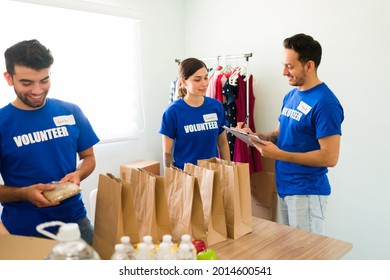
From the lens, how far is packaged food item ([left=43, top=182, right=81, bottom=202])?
125 centimetres

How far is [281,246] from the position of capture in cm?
133

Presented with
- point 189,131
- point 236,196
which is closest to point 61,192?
point 236,196

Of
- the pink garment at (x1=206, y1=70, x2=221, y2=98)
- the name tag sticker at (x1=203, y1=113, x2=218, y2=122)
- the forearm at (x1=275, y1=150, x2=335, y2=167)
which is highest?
the pink garment at (x1=206, y1=70, x2=221, y2=98)

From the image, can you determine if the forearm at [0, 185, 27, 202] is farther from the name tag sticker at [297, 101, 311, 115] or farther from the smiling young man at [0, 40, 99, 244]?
the name tag sticker at [297, 101, 311, 115]

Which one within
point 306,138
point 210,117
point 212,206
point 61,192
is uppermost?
point 210,117

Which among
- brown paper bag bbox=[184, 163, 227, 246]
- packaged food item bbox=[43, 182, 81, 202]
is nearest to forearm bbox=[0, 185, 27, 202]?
packaged food item bbox=[43, 182, 81, 202]

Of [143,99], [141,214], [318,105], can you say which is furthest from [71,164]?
[143,99]

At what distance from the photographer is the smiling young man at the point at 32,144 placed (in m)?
1.37

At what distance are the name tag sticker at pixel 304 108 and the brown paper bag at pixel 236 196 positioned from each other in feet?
1.87

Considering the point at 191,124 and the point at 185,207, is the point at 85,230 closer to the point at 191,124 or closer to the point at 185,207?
the point at 185,207

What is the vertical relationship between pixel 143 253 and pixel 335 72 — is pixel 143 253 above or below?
below

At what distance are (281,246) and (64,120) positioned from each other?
3.77ft

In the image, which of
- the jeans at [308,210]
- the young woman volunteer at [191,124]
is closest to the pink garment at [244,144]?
the young woman volunteer at [191,124]

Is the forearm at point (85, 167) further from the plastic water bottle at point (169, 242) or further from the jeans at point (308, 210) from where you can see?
the jeans at point (308, 210)
